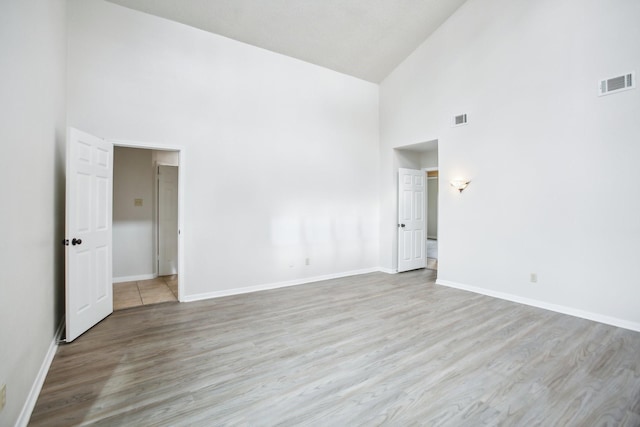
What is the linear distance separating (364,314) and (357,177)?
119 inches

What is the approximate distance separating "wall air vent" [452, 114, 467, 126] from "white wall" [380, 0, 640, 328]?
3.1 inches

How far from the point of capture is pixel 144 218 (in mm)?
5527

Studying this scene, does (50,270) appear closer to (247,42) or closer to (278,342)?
(278,342)

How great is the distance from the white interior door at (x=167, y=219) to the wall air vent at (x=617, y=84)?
6.49 metres

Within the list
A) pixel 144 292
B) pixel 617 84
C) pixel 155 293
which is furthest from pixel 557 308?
pixel 144 292

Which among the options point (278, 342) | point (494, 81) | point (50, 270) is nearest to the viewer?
point (50, 270)

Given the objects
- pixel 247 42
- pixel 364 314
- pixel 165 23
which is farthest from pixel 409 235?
pixel 165 23

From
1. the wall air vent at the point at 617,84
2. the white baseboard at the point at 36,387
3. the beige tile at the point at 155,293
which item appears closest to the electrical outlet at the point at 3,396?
the white baseboard at the point at 36,387

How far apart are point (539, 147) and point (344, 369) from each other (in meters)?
3.82

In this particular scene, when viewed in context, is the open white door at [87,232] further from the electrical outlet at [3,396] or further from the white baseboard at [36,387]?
the electrical outlet at [3,396]

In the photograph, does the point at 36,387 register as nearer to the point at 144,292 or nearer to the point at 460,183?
the point at 144,292

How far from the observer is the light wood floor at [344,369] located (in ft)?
6.29

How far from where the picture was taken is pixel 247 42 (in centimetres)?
464

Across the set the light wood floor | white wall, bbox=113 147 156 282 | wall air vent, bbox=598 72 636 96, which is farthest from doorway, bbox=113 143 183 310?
wall air vent, bbox=598 72 636 96
